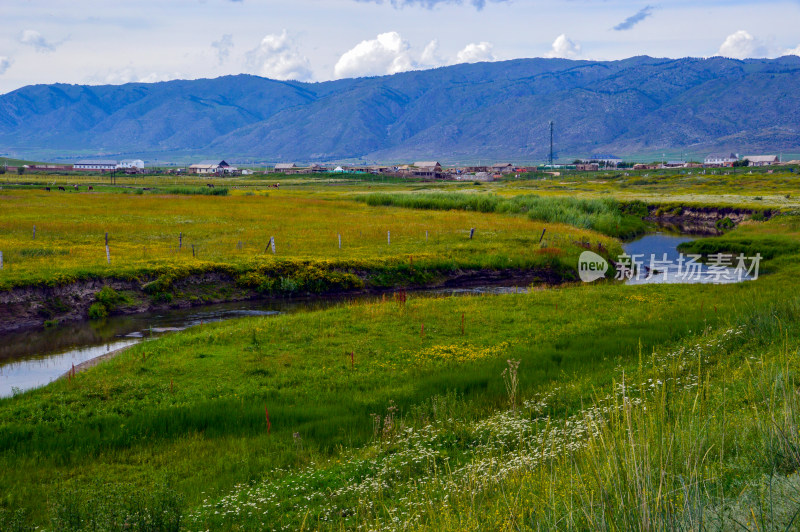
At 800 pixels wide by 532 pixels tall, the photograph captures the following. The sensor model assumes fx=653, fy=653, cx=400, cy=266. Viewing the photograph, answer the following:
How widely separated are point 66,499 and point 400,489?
4407 millimetres

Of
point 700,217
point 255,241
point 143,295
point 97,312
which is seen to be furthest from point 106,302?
point 700,217

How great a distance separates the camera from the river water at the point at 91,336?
2092 cm

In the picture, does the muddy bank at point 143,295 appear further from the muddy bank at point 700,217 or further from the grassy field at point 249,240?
the muddy bank at point 700,217

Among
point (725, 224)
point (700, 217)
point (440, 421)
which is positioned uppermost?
point (440, 421)

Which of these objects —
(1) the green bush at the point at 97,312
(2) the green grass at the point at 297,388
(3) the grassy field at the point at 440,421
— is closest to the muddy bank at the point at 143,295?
(1) the green bush at the point at 97,312

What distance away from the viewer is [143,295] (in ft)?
98.6

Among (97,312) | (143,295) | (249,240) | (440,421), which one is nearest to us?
(440,421)

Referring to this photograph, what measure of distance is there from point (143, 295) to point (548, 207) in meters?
42.5

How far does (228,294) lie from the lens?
3200cm

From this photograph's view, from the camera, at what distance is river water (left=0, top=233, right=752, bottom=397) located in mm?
20922

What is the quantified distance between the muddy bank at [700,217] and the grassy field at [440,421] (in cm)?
3560

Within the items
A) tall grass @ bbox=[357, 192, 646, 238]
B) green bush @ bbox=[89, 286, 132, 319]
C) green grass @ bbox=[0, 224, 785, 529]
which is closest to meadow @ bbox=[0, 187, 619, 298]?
green bush @ bbox=[89, 286, 132, 319]

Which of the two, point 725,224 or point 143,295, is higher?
point 143,295

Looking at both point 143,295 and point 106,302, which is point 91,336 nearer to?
point 106,302
